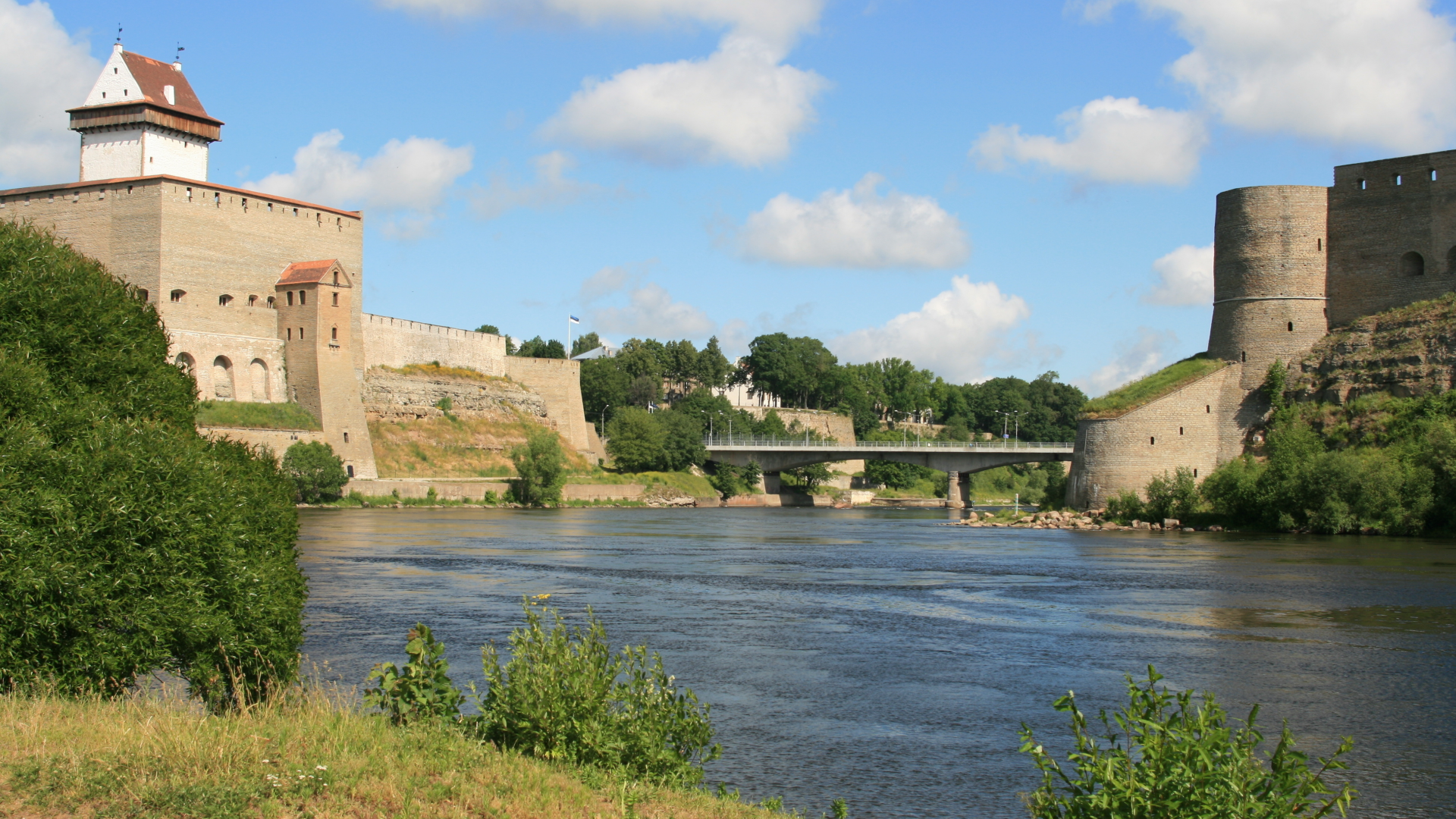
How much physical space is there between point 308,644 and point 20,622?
18.7ft

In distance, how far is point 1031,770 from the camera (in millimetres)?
8523

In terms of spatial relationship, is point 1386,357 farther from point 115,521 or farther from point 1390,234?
point 115,521

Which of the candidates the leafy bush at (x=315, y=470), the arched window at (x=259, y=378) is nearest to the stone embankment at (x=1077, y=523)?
the leafy bush at (x=315, y=470)

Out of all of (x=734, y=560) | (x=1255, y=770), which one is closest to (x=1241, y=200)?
(x=734, y=560)

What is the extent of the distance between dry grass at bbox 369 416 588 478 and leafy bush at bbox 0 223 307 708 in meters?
39.5

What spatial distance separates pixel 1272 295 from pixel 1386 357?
4.06 meters

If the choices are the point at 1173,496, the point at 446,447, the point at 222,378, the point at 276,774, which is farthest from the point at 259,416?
the point at 276,774

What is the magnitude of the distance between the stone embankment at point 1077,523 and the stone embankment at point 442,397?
940 inches

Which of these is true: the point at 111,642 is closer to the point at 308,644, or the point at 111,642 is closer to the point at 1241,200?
the point at 308,644

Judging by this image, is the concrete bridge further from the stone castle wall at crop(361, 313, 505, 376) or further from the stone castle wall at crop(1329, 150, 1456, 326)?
the stone castle wall at crop(1329, 150, 1456, 326)

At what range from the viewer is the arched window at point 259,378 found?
149 ft

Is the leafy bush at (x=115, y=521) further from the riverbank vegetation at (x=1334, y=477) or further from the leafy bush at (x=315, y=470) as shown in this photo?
the leafy bush at (x=315, y=470)

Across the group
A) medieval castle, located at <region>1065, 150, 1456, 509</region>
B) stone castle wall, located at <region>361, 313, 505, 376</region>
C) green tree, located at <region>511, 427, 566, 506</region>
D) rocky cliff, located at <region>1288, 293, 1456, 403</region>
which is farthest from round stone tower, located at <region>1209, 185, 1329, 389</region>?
stone castle wall, located at <region>361, 313, 505, 376</region>

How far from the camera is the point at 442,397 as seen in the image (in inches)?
2078
